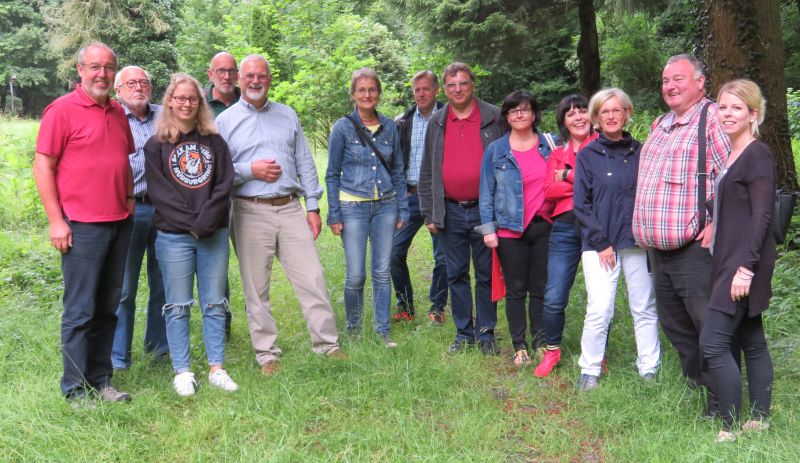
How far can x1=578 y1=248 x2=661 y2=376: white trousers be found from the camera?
4.01 metres

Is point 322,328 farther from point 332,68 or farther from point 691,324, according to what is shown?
point 332,68

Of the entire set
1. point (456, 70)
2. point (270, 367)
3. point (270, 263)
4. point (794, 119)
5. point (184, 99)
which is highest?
point (456, 70)

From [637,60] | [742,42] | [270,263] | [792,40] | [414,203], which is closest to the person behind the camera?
[270,263]

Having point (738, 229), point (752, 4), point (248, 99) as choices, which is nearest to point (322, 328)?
point (248, 99)

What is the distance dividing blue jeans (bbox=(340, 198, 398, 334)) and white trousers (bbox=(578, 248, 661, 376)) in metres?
1.56

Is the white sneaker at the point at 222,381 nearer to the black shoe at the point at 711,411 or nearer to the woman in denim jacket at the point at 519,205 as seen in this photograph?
the woman in denim jacket at the point at 519,205

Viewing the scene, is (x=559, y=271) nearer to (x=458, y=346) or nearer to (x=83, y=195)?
(x=458, y=346)

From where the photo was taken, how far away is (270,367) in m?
4.44

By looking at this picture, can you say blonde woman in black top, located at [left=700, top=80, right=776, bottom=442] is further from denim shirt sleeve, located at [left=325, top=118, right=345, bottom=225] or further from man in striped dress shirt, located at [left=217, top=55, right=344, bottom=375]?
denim shirt sleeve, located at [left=325, top=118, right=345, bottom=225]

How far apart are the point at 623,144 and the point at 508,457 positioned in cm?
202

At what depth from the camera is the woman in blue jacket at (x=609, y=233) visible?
394 cm

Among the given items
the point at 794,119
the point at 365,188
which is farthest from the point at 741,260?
the point at 794,119

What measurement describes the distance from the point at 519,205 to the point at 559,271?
52 cm

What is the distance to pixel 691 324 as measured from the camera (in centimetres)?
375
